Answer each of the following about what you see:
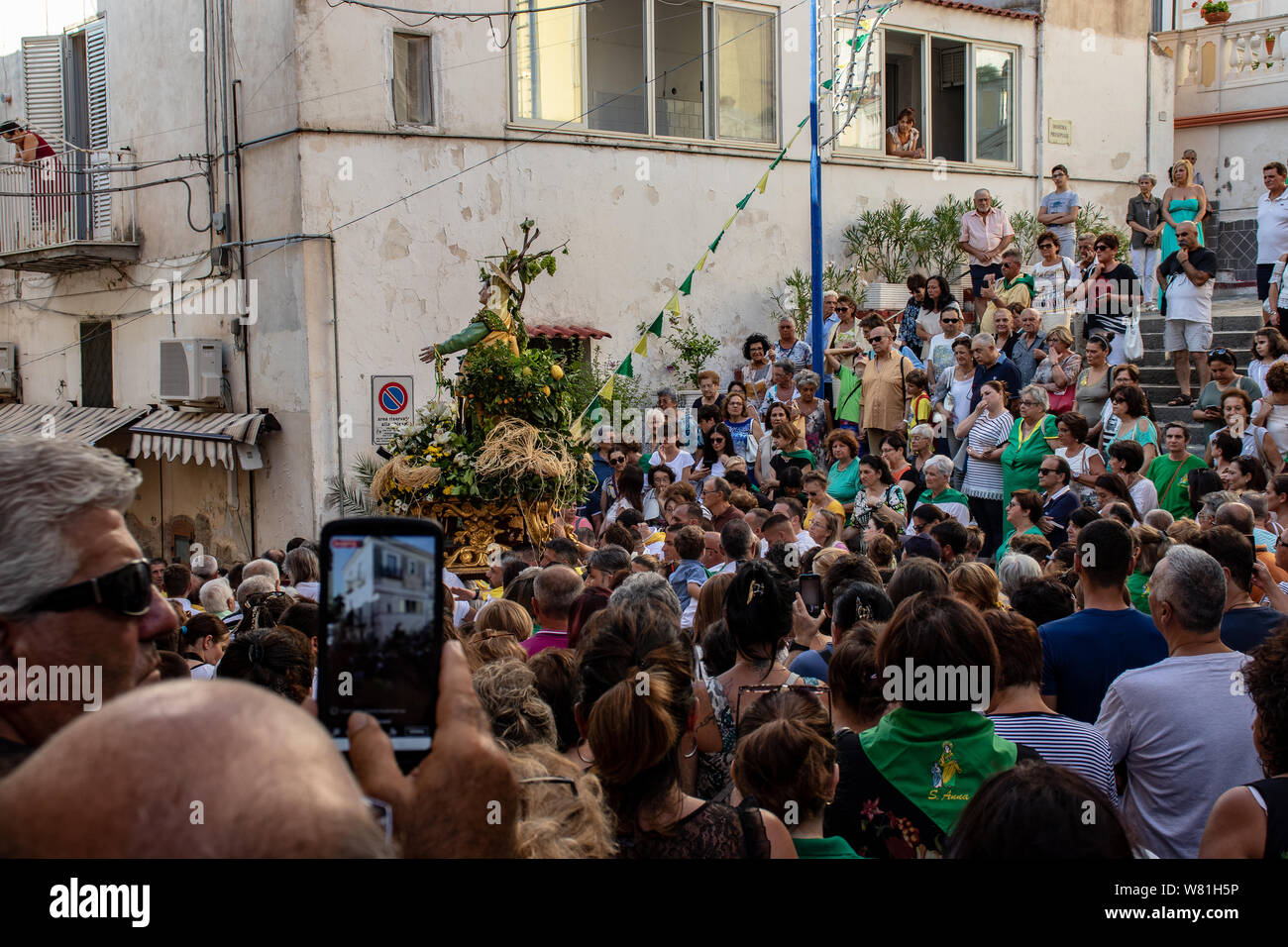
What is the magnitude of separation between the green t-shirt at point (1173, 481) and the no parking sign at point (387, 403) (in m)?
8.23

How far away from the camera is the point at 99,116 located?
17734mm

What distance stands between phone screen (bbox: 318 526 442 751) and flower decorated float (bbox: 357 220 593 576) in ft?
21.0

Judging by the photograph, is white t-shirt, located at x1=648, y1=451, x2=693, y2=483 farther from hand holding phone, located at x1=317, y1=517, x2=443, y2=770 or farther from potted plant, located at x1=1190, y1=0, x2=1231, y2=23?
potted plant, located at x1=1190, y1=0, x2=1231, y2=23

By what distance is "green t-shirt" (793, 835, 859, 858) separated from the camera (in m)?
2.97

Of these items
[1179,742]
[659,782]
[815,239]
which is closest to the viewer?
[659,782]

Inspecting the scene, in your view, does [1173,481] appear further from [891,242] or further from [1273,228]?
[891,242]

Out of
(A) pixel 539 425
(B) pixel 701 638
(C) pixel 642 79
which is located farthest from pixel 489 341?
(C) pixel 642 79

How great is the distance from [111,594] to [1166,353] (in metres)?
12.9

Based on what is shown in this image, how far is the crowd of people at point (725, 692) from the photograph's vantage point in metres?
1.17

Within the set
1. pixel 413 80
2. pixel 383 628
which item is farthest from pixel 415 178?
pixel 383 628

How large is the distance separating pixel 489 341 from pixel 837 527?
2.82 m

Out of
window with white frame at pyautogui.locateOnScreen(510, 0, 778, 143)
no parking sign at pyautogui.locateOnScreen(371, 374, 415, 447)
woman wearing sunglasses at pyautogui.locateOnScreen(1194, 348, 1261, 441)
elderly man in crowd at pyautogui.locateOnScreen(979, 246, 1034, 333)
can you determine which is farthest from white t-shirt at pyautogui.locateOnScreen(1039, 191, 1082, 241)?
no parking sign at pyautogui.locateOnScreen(371, 374, 415, 447)

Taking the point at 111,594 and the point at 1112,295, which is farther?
the point at 1112,295
